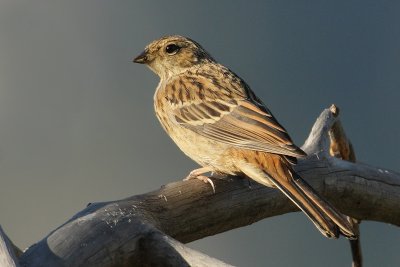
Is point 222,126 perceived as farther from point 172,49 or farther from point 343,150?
point 172,49

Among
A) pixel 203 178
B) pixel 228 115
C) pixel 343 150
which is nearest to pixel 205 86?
pixel 228 115

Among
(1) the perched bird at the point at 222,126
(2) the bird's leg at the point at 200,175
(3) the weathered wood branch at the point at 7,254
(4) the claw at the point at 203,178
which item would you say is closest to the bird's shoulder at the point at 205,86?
(1) the perched bird at the point at 222,126

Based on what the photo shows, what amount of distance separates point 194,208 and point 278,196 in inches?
23.4

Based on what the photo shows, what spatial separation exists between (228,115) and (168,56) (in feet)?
2.91

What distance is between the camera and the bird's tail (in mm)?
3828

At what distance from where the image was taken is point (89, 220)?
351 cm

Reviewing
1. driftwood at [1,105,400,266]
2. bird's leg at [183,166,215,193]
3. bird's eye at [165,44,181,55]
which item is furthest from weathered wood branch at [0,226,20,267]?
bird's eye at [165,44,181,55]

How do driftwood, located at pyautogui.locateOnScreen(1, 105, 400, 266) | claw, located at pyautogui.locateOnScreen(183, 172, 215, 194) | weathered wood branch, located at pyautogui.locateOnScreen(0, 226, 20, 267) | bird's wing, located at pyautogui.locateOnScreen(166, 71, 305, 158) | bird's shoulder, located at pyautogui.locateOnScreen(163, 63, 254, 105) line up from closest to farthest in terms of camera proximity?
Answer: weathered wood branch, located at pyautogui.locateOnScreen(0, 226, 20, 267), driftwood, located at pyautogui.locateOnScreen(1, 105, 400, 266), claw, located at pyautogui.locateOnScreen(183, 172, 215, 194), bird's wing, located at pyautogui.locateOnScreen(166, 71, 305, 158), bird's shoulder, located at pyautogui.locateOnScreen(163, 63, 254, 105)

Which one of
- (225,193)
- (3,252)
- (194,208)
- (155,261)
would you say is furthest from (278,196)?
(3,252)

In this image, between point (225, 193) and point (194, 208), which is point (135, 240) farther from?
point (225, 193)

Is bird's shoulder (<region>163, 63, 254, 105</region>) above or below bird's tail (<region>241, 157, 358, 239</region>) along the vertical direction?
above

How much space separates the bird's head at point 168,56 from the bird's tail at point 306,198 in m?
1.37

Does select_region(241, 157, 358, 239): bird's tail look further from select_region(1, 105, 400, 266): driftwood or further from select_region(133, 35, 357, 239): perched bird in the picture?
select_region(1, 105, 400, 266): driftwood

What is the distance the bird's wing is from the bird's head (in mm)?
205
